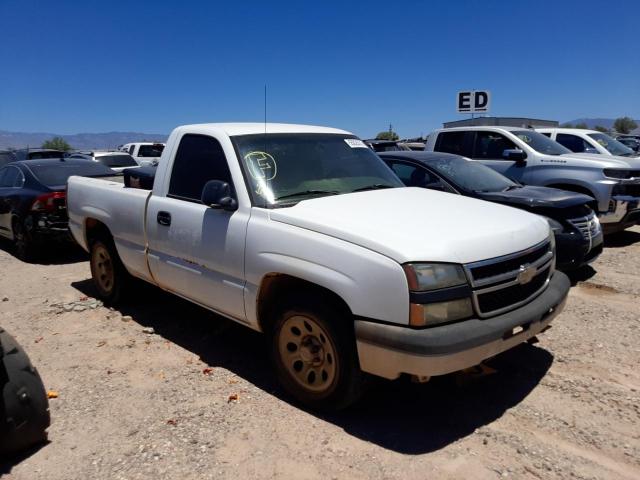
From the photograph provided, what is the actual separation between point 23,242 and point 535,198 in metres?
7.39

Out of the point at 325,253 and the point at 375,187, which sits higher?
the point at 375,187

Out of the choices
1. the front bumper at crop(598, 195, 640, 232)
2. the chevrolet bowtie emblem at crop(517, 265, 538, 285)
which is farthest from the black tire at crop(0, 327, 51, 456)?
the front bumper at crop(598, 195, 640, 232)

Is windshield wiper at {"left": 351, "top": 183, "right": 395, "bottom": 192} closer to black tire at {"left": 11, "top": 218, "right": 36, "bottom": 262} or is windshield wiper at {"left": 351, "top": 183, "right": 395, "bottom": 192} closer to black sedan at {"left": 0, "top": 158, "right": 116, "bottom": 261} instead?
black sedan at {"left": 0, "top": 158, "right": 116, "bottom": 261}

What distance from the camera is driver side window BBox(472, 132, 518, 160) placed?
9.34m

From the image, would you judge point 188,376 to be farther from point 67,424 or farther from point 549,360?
point 549,360

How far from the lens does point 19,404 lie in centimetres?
296

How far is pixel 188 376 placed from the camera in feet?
13.4

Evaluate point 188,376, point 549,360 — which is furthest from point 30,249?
point 549,360

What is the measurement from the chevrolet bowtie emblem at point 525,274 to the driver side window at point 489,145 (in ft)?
21.2

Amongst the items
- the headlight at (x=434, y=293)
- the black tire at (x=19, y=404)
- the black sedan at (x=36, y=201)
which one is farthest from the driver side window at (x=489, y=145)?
the black tire at (x=19, y=404)

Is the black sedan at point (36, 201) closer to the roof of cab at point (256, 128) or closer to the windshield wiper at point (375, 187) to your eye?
the roof of cab at point (256, 128)

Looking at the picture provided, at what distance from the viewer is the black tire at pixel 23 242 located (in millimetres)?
7910

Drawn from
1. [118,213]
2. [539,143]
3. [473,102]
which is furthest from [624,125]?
[118,213]

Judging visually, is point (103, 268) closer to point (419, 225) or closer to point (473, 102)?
point (419, 225)
